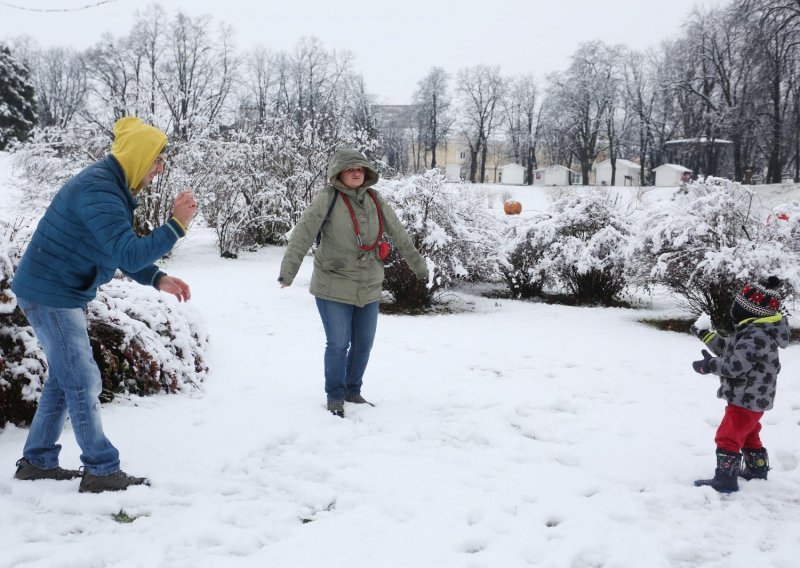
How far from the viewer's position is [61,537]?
2.24 m

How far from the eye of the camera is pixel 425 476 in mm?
3029

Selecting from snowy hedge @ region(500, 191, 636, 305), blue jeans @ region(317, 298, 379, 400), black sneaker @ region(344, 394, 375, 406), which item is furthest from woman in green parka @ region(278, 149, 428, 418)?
snowy hedge @ region(500, 191, 636, 305)

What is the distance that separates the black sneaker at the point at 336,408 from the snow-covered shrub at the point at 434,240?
4.26 m

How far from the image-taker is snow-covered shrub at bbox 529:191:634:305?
28.4 feet

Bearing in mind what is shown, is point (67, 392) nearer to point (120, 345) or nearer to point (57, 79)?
point (120, 345)

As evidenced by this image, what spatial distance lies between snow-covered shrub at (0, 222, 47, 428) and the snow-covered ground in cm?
21

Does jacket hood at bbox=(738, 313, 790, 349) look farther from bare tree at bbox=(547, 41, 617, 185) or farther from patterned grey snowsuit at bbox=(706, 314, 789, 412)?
bare tree at bbox=(547, 41, 617, 185)

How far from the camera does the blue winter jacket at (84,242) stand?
7.42ft

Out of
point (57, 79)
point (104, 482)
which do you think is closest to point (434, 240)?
point (104, 482)

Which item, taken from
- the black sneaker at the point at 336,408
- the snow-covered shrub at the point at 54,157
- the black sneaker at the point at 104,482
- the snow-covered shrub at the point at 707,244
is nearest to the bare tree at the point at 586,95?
the snow-covered shrub at the point at 54,157

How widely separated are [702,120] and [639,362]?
126 feet

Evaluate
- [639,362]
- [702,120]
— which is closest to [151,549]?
[639,362]

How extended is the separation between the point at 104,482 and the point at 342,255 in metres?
1.91

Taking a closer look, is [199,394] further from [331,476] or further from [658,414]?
[658,414]
